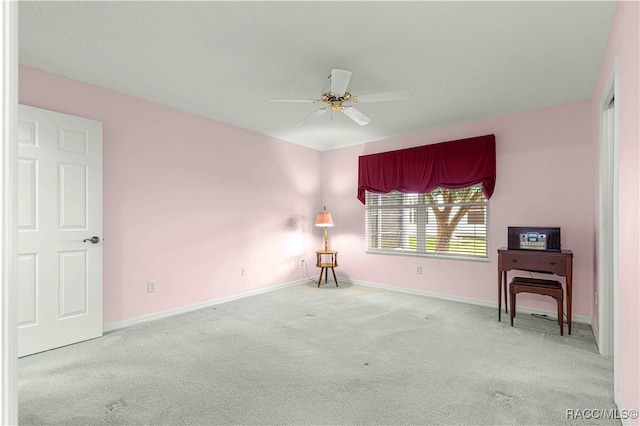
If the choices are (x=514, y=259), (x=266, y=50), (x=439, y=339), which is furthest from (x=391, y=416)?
(x=266, y=50)

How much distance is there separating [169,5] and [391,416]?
114 inches

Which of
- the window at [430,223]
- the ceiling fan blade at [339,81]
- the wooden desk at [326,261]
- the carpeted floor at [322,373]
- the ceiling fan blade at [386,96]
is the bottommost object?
the carpeted floor at [322,373]

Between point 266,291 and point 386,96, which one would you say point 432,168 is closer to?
point 386,96

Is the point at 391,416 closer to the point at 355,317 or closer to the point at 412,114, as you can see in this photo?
the point at 355,317

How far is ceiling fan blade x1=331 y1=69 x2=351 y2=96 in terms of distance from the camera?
→ 253cm

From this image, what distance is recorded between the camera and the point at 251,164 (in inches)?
194

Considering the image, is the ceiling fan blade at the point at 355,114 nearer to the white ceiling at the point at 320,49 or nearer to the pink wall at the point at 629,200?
the white ceiling at the point at 320,49

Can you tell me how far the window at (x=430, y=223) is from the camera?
14.8 ft

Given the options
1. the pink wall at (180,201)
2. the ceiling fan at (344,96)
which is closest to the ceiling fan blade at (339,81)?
the ceiling fan at (344,96)

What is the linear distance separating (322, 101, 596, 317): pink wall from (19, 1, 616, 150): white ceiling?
12.1 inches

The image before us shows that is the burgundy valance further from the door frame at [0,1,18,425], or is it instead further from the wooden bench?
the door frame at [0,1,18,425]

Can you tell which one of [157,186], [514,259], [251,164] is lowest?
[514,259]

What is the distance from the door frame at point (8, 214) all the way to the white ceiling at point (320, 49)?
5.54ft

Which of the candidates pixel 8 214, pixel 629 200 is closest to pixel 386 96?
pixel 629 200
